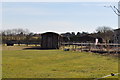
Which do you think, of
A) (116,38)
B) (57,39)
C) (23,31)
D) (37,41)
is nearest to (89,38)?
(116,38)

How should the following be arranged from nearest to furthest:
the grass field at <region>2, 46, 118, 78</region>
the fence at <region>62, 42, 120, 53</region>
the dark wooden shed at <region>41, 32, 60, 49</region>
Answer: the grass field at <region>2, 46, 118, 78</region> → the fence at <region>62, 42, 120, 53</region> → the dark wooden shed at <region>41, 32, 60, 49</region>

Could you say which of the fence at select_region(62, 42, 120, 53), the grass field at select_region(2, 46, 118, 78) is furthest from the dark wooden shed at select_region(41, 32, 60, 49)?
the grass field at select_region(2, 46, 118, 78)

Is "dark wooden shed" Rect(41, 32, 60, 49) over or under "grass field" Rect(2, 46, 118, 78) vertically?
over

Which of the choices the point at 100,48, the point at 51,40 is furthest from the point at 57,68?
the point at 51,40

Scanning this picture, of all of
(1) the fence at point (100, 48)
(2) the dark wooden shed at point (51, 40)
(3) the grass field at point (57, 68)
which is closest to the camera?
(3) the grass field at point (57, 68)

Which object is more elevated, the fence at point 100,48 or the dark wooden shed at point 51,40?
the dark wooden shed at point 51,40

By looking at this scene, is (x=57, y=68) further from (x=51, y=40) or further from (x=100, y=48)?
(x=51, y=40)

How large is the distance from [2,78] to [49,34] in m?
39.8

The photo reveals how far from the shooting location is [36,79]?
9828mm

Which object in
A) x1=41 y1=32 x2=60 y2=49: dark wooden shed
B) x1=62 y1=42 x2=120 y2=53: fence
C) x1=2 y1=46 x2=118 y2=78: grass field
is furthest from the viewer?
x1=41 y1=32 x2=60 y2=49: dark wooden shed

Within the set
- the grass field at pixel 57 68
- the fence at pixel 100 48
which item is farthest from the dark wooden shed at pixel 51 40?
the grass field at pixel 57 68

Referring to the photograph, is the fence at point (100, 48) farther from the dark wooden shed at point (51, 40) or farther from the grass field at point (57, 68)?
the grass field at point (57, 68)

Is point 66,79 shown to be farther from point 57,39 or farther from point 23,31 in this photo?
point 23,31

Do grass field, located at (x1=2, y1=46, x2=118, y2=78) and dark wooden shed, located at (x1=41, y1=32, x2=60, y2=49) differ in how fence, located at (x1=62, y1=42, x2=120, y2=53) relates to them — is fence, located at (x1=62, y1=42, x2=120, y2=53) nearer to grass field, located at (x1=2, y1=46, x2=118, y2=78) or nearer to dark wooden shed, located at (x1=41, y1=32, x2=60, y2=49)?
dark wooden shed, located at (x1=41, y1=32, x2=60, y2=49)
